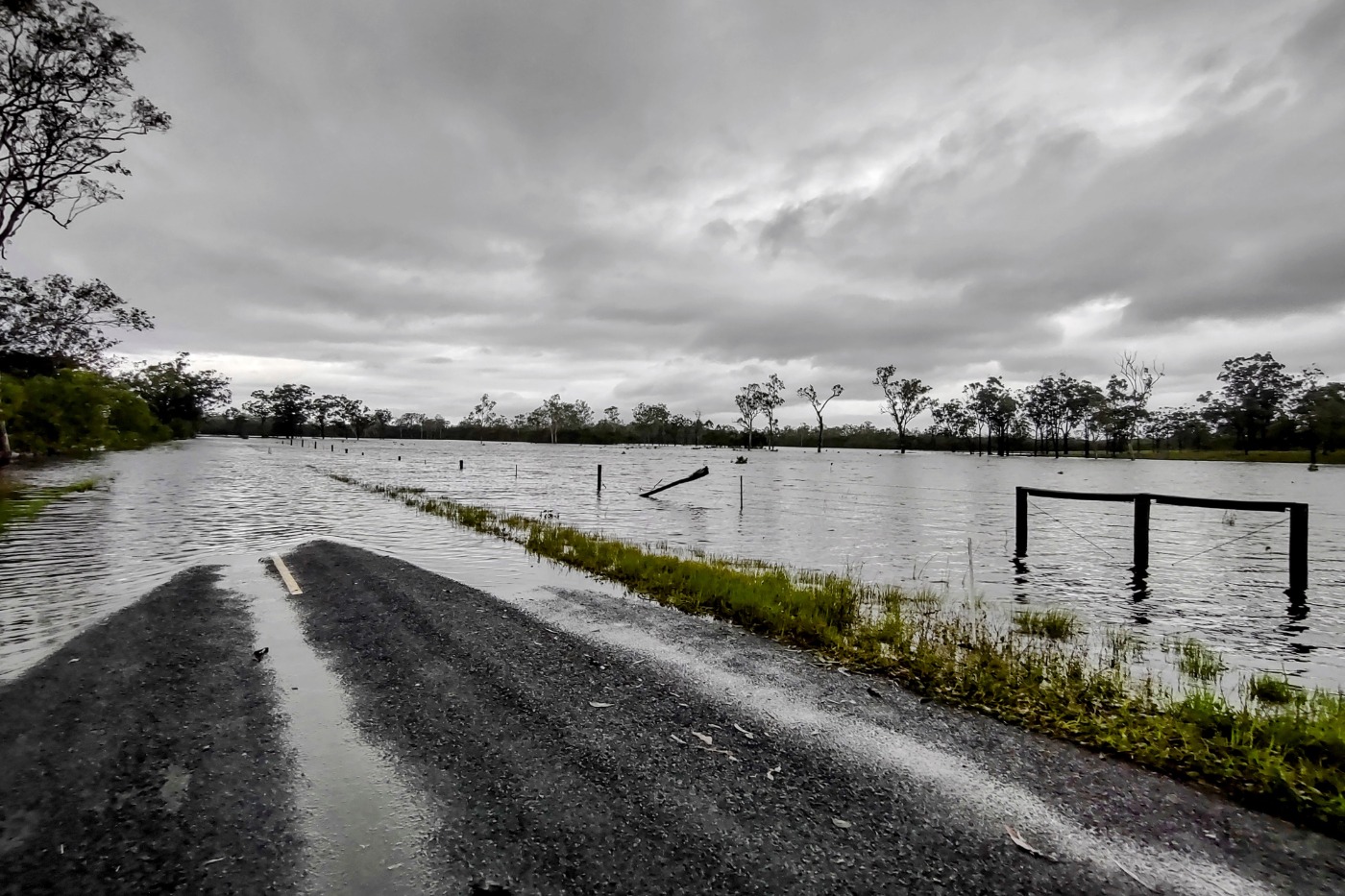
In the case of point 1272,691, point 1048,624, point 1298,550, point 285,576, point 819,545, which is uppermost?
point 1298,550

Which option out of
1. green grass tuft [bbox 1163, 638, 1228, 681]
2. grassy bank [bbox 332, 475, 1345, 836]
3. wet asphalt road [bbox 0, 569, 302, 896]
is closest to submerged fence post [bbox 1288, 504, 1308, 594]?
green grass tuft [bbox 1163, 638, 1228, 681]

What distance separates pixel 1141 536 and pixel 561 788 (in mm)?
17664

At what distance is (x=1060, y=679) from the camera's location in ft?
21.3

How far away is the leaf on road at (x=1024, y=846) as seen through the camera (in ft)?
11.6

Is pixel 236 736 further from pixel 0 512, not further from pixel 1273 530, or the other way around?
pixel 1273 530

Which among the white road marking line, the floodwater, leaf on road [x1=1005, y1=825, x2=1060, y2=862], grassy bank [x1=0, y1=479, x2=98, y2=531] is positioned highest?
leaf on road [x1=1005, y1=825, x2=1060, y2=862]

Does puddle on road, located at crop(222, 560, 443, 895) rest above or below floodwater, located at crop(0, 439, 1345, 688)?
above

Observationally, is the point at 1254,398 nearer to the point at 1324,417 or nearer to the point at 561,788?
the point at 1324,417

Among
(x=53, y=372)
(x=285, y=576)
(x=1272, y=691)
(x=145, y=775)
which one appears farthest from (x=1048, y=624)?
(x=53, y=372)

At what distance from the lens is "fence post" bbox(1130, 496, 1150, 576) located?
15.6 meters

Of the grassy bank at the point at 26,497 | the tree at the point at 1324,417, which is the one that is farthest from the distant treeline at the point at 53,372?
the tree at the point at 1324,417

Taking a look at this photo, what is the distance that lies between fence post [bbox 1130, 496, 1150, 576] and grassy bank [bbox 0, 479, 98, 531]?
3033 centimetres

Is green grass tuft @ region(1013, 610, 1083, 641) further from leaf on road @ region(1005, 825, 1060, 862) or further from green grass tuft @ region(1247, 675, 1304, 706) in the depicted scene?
leaf on road @ region(1005, 825, 1060, 862)

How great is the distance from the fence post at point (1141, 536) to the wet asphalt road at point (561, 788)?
13.5 m
